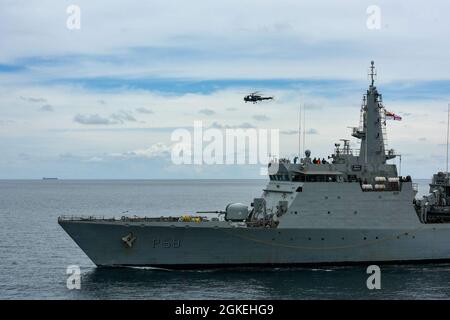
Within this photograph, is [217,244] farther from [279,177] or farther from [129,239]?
[279,177]

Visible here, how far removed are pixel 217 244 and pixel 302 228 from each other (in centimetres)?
436

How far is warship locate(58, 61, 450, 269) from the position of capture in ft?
97.1

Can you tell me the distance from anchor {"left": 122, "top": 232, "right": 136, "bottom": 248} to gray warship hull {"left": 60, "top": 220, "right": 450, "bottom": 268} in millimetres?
140

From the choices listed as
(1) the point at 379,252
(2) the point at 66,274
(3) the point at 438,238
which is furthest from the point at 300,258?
(2) the point at 66,274

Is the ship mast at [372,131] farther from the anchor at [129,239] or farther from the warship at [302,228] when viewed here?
the anchor at [129,239]

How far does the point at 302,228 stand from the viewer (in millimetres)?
30047

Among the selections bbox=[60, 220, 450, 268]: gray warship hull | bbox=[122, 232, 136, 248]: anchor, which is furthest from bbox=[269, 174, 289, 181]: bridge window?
bbox=[122, 232, 136, 248]: anchor

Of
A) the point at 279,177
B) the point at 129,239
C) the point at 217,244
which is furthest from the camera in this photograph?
the point at 279,177

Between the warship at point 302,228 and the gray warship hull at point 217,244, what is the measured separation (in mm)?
50

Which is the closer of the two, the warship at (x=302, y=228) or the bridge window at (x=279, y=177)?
the warship at (x=302, y=228)

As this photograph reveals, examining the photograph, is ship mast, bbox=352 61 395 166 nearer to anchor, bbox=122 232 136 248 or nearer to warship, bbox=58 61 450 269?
warship, bbox=58 61 450 269

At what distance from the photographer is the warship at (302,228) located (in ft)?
97.1

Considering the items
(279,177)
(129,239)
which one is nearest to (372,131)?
(279,177)

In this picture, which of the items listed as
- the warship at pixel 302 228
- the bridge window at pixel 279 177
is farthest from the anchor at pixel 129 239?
the bridge window at pixel 279 177
